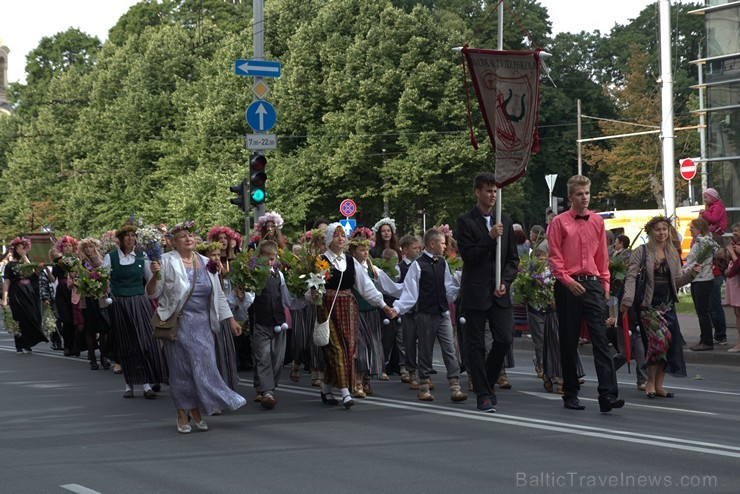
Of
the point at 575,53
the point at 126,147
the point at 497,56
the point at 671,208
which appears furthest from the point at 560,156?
the point at 497,56

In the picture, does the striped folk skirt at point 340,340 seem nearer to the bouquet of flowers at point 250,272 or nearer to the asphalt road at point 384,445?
the asphalt road at point 384,445

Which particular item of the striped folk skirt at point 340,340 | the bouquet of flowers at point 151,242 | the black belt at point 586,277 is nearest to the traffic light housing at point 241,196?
the bouquet of flowers at point 151,242

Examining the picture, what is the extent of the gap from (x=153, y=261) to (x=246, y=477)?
11.1 feet

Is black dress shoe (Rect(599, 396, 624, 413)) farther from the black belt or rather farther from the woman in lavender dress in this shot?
the woman in lavender dress

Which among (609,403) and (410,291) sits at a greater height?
(410,291)

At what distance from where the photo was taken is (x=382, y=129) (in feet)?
146

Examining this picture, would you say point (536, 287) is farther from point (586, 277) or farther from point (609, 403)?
point (609, 403)

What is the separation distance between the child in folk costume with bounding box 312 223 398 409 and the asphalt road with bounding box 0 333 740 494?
28 centimetres

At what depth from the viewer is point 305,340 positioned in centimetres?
1350

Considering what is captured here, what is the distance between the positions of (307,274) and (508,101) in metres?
2.68

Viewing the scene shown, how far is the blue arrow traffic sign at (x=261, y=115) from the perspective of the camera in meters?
21.0

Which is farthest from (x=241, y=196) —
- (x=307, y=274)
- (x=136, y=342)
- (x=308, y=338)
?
(x=307, y=274)

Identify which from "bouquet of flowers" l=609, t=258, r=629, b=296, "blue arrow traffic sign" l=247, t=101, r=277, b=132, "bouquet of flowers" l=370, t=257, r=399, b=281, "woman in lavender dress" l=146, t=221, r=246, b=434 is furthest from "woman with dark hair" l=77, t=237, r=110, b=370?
"bouquet of flowers" l=609, t=258, r=629, b=296

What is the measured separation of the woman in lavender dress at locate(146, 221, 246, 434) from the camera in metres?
10.2
